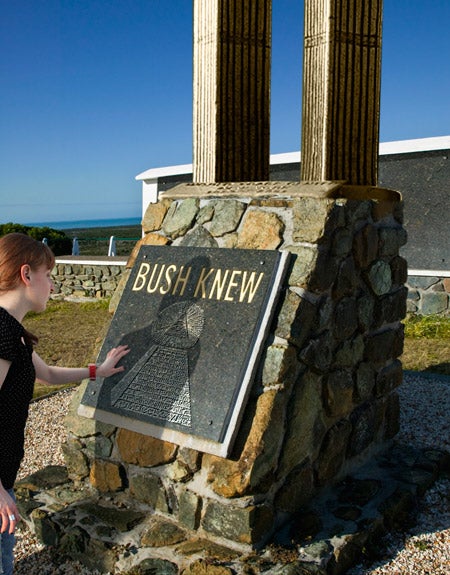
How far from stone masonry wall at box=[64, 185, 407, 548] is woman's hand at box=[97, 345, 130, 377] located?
0.32 meters

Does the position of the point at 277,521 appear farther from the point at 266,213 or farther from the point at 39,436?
the point at 39,436

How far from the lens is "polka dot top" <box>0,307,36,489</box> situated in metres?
2.13

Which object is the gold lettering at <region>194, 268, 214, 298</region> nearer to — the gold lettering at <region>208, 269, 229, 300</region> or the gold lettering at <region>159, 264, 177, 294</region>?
the gold lettering at <region>208, 269, 229, 300</region>

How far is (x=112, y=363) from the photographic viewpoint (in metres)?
3.13

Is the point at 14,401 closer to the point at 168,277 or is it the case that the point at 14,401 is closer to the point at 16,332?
the point at 16,332

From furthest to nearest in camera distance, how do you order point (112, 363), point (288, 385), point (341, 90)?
point (341, 90)
point (112, 363)
point (288, 385)

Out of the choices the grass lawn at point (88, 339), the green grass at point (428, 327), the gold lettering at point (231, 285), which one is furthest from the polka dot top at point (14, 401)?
the green grass at point (428, 327)

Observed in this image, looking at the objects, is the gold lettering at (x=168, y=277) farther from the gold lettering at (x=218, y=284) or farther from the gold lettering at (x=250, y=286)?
the gold lettering at (x=250, y=286)

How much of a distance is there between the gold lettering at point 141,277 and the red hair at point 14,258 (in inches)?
48.3

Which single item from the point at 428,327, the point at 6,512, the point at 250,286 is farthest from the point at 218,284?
the point at 428,327

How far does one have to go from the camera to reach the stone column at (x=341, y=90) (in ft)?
11.7

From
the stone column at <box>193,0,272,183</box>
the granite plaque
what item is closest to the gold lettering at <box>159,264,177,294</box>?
the granite plaque

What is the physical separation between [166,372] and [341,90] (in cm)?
192

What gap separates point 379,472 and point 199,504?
121 cm
